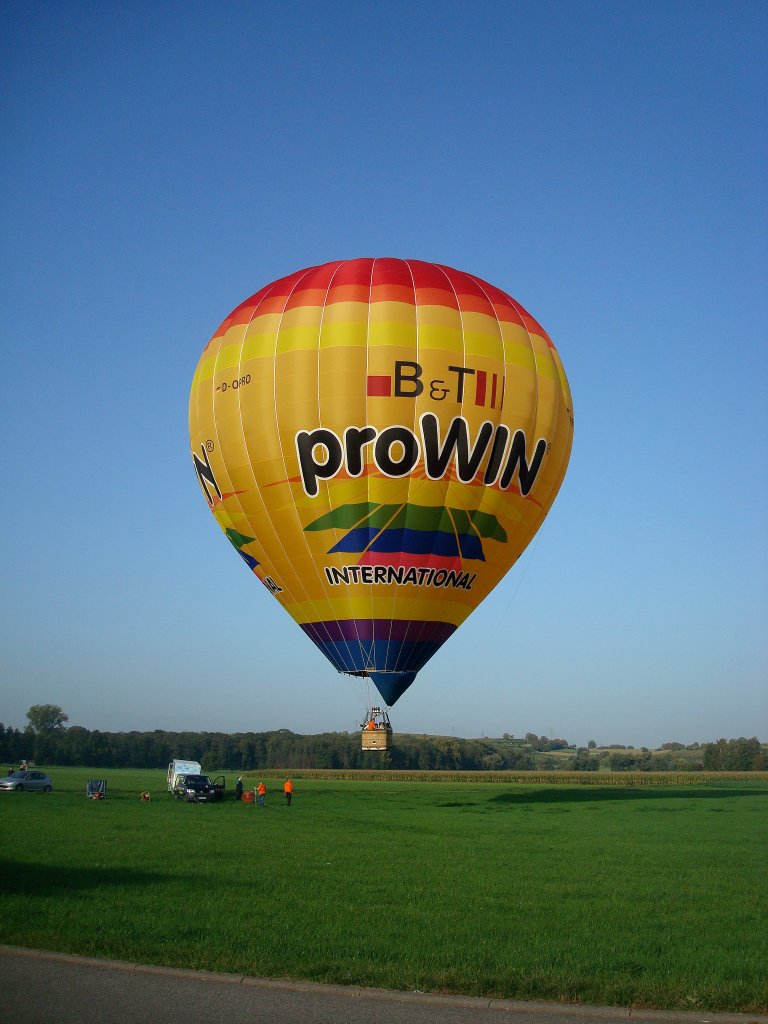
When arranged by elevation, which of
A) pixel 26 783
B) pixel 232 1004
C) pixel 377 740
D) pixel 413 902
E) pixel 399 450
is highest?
pixel 399 450

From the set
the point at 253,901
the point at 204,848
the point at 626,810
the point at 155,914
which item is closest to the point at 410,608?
the point at 204,848

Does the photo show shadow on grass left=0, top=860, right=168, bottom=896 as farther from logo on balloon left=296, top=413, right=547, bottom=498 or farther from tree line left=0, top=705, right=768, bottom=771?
tree line left=0, top=705, right=768, bottom=771

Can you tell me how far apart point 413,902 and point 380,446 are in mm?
14154

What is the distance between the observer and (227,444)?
29.3 m

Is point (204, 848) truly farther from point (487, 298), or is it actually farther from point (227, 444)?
point (487, 298)

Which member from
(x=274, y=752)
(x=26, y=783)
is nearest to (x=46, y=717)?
(x=274, y=752)

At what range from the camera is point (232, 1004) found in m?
9.27

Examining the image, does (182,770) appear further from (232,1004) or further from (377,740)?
(232,1004)

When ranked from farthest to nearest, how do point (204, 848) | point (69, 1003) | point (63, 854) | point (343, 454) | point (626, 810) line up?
point (626, 810)
point (343, 454)
point (204, 848)
point (63, 854)
point (69, 1003)

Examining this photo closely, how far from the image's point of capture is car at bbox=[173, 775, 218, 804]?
4112 centimetres

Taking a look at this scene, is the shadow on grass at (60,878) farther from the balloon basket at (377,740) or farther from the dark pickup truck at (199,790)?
the dark pickup truck at (199,790)

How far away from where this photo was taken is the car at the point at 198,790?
4112cm

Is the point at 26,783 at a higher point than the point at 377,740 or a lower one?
lower

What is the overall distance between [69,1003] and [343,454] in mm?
19289
